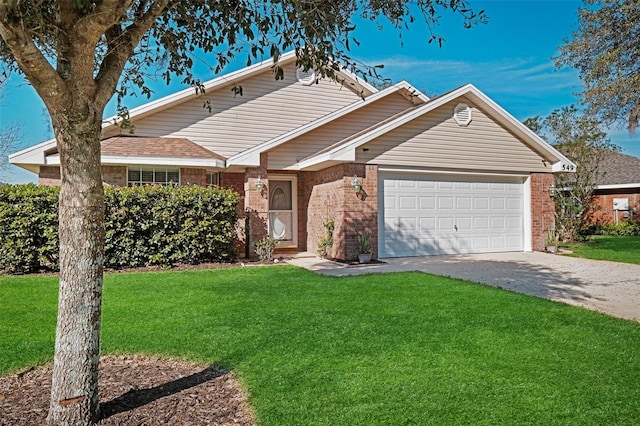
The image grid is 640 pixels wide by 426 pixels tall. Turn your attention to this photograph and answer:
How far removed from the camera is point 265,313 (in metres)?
6.39

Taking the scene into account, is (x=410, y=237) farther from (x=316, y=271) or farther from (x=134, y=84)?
(x=134, y=84)

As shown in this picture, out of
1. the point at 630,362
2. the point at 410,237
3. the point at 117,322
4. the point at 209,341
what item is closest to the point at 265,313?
the point at 209,341

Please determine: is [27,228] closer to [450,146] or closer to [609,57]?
[450,146]

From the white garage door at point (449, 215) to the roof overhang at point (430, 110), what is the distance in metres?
1.28

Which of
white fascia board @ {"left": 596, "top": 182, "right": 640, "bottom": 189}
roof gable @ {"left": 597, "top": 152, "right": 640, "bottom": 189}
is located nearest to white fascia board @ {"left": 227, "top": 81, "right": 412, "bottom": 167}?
roof gable @ {"left": 597, "top": 152, "right": 640, "bottom": 189}

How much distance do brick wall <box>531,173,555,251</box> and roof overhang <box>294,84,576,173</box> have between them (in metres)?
0.74

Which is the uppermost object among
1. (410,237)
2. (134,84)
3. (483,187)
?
(134,84)

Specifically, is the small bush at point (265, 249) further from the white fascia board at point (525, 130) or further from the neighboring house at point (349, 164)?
the white fascia board at point (525, 130)

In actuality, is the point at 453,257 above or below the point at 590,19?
below

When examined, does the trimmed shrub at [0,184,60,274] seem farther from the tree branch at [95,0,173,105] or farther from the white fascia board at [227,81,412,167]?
the tree branch at [95,0,173,105]

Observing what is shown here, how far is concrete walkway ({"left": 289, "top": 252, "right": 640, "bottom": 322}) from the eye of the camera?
7.41 m

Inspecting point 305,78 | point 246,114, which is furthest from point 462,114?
point 246,114

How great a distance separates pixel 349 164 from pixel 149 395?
937 cm

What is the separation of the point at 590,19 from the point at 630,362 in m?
10.9
